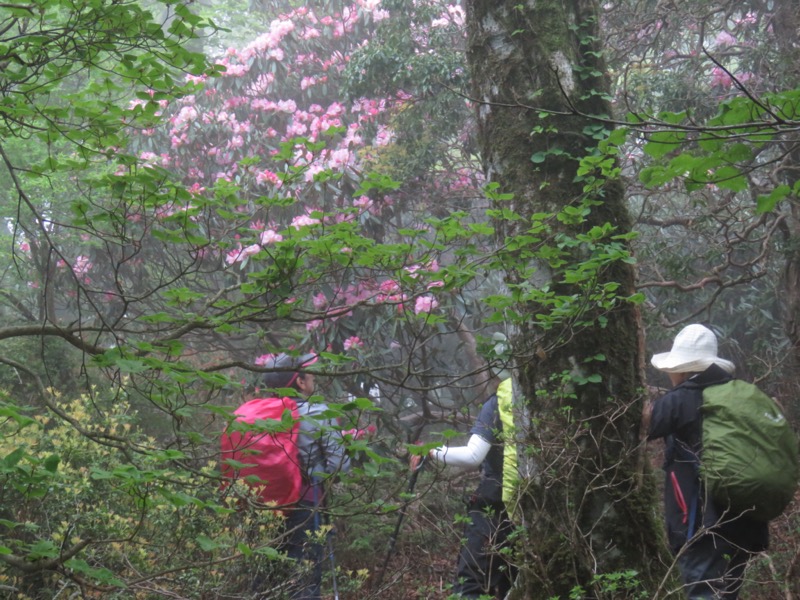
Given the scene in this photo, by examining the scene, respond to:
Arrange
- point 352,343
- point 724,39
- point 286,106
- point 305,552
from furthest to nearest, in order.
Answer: point 286,106 → point 724,39 → point 352,343 → point 305,552

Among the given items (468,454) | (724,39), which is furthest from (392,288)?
(724,39)

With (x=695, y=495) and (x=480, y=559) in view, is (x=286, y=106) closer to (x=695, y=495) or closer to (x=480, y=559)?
(x=480, y=559)

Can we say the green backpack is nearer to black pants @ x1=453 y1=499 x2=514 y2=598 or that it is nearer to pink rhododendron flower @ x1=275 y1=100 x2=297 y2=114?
black pants @ x1=453 y1=499 x2=514 y2=598

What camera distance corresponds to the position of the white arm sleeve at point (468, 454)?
3350 millimetres

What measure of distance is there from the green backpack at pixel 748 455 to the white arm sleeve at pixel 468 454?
951 millimetres

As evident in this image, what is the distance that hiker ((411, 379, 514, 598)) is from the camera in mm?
3430

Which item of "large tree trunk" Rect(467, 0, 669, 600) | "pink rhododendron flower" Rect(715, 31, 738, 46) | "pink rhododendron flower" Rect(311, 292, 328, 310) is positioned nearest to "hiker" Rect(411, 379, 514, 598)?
"large tree trunk" Rect(467, 0, 669, 600)

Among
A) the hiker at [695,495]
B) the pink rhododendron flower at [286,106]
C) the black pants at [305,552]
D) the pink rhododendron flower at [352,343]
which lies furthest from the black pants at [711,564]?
the pink rhododendron flower at [286,106]

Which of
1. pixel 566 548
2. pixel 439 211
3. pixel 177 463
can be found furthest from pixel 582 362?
pixel 439 211

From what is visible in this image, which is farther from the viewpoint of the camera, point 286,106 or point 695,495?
point 286,106

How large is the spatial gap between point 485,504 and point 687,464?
948 millimetres

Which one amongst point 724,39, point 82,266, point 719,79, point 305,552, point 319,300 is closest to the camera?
point 305,552

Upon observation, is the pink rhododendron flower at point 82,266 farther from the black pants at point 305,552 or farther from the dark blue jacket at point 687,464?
the dark blue jacket at point 687,464

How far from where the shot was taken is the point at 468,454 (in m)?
3.39
